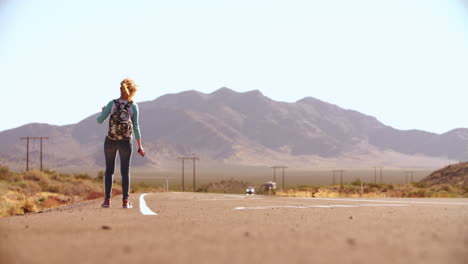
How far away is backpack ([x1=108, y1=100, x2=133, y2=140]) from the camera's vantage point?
1045 centimetres

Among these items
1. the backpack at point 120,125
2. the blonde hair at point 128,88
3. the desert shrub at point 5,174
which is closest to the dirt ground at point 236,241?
the backpack at point 120,125

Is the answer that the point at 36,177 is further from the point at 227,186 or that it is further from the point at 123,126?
the point at 227,186

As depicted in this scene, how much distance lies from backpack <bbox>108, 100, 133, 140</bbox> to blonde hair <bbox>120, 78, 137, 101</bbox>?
284mm

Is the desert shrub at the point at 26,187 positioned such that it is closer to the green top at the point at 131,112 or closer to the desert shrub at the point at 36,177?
the desert shrub at the point at 36,177

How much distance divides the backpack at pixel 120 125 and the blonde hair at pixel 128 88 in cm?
28

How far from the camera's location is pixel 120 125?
10461mm

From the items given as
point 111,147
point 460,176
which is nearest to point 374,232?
point 111,147

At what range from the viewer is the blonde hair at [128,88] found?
1062 centimetres

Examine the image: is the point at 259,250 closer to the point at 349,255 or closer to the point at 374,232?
the point at 349,255

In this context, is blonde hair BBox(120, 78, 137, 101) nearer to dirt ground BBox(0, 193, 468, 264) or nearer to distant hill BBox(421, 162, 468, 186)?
dirt ground BBox(0, 193, 468, 264)

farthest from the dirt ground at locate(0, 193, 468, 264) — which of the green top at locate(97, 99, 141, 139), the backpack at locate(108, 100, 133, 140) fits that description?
the green top at locate(97, 99, 141, 139)

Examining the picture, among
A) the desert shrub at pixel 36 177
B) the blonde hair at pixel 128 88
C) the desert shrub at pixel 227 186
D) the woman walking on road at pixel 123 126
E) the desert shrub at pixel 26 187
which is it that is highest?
the blonde hair at pixel 128 88

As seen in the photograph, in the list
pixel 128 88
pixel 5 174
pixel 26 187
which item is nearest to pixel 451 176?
pixel 5 174

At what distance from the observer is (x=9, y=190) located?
35219 millimetres
